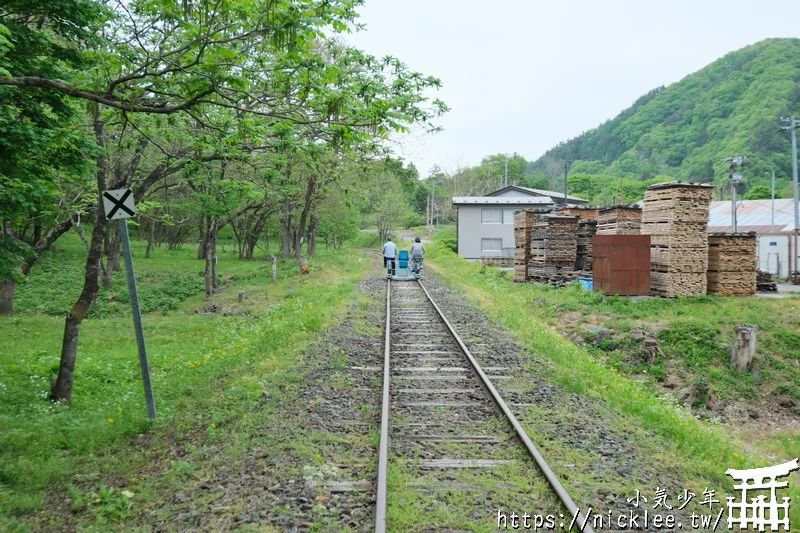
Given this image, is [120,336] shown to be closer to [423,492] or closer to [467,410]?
[467,410]

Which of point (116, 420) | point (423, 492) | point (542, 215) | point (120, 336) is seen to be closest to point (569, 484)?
point (423, 492)

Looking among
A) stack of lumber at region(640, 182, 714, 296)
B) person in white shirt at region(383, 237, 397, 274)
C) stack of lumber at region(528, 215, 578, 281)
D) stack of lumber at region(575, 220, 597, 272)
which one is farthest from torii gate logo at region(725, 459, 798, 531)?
stack of lumber at region(575, 220, 597, 272)

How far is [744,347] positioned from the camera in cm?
1334

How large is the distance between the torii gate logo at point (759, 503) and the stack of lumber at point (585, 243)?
778 inches

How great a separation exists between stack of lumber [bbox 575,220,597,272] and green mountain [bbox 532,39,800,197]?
55.8 meters

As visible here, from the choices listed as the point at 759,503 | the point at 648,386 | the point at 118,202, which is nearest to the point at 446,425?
the point at 759,503

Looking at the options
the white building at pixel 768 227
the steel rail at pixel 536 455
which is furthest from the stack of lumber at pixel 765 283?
the steel rail at pixel 536 455

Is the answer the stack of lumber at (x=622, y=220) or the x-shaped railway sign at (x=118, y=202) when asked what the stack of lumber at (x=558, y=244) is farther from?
the x-shaped railway sign at (x=118, y=202)

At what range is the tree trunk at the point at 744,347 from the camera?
13289 mm

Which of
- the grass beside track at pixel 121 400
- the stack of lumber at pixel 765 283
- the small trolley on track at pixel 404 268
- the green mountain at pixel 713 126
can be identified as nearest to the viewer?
the grass beside track at pixel 121 400

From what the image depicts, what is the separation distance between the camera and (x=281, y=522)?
4469 millimetres

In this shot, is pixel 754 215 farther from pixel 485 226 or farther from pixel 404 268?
pixel 404 268

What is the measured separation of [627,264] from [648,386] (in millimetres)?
7271

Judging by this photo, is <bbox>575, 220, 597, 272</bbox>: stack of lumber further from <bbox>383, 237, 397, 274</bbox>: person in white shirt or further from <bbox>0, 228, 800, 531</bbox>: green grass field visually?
<bbox>383, 237, 397, 274</bbox>: person in white shirt
